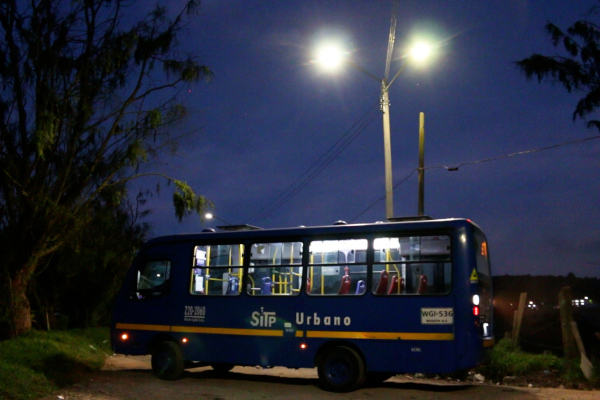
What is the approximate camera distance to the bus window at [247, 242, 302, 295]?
1211 centimetres

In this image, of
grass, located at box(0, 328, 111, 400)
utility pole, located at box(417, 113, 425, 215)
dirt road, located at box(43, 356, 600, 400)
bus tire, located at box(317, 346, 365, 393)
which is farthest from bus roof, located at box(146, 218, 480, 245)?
utility pole, located at box(417, 113, 425, 215)

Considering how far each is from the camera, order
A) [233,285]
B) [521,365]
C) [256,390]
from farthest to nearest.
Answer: [521,365] < [233,285] < [256,390]

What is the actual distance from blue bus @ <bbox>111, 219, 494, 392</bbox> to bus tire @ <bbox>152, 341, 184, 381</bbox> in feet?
0.07

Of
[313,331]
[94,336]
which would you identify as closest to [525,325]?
[94,336]

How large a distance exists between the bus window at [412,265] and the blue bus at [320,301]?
0.02 metres

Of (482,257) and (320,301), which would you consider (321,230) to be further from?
(482,257)

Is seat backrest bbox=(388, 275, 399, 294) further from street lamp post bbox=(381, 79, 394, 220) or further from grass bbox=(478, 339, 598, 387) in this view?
street lamp post bbox=(381, 79, 394, 220)

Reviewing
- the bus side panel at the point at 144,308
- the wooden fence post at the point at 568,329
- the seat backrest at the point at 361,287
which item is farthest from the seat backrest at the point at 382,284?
the bus side panel at the point at 144,308

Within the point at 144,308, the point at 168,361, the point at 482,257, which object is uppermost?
the point at 482,257

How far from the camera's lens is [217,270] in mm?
12977

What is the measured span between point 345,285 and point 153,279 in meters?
4.40

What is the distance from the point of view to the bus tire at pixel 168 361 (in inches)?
511

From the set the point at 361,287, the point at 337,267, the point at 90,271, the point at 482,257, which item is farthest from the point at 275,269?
the point at 90,271

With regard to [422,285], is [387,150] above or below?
above
